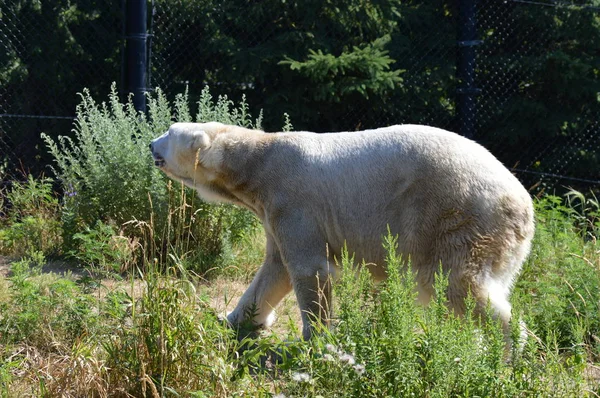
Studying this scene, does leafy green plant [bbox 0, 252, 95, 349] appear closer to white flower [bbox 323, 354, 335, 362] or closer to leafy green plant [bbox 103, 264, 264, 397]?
leafy green plant [bbox 103, 264, 264, 397]

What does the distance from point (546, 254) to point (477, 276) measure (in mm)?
1808

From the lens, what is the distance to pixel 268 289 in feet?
19.4

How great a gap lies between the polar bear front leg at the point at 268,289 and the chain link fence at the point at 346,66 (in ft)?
10.7

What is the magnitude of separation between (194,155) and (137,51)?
113 inches

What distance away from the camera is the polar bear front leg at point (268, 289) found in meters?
5.91

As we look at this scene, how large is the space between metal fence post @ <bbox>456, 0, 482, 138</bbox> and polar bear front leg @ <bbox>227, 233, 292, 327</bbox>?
12.9 feet

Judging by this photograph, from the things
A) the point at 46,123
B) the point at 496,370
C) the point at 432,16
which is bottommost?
the point at 46,123

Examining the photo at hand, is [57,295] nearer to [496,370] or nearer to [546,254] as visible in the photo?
[496,370]

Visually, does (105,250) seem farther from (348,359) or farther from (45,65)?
(45,65)

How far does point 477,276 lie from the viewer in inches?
195

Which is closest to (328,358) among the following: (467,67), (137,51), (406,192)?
(406,192)

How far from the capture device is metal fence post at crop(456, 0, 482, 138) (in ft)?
30.2

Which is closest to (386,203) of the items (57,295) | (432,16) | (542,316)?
(542,316)

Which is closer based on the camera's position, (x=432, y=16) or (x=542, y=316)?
(x=542, y=316)
